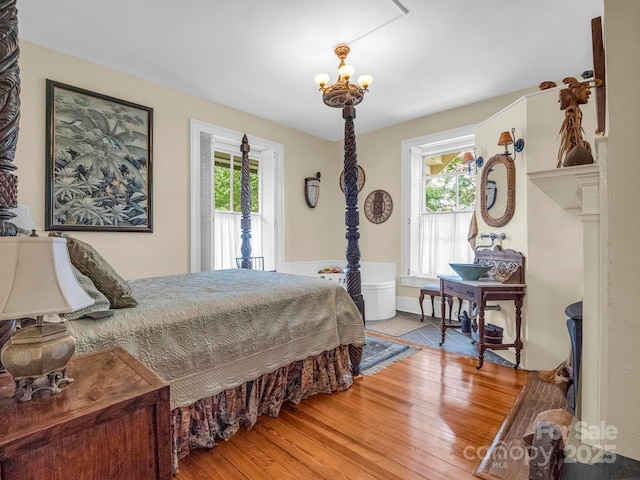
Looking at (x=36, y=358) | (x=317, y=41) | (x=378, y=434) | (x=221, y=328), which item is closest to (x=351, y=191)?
(x=317, y=41)

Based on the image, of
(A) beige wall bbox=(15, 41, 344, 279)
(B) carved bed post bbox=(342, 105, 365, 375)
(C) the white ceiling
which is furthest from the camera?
(A) beige wall bbox=(15, 41, 344, 279)

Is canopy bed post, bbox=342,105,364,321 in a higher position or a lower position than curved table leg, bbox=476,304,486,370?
higher

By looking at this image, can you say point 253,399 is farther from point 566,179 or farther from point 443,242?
point 443,242

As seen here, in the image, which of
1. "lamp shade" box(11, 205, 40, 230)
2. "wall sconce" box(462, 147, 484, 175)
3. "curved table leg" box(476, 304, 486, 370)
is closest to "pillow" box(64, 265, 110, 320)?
"lamp shade" box(11, 205, 40, 230)

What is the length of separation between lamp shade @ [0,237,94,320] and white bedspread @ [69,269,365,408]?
21.9 inches

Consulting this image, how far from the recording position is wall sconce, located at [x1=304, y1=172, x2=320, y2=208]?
534cm

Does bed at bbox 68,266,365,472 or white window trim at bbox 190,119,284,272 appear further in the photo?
white window trim at bbox 190,119,284,272

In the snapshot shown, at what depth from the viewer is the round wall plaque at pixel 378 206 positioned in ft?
16.8

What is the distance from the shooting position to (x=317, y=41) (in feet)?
9.30

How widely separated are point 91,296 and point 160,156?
262cm

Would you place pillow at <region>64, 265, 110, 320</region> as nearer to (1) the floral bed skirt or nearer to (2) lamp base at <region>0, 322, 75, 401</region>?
(2) lamp base at <region>0, 322, 75, 401</region>

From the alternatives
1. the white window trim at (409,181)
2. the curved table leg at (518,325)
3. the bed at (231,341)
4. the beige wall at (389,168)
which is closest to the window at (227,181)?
the bed at (231,341)

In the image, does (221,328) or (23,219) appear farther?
(23,219)

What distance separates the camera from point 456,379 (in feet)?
8.79
